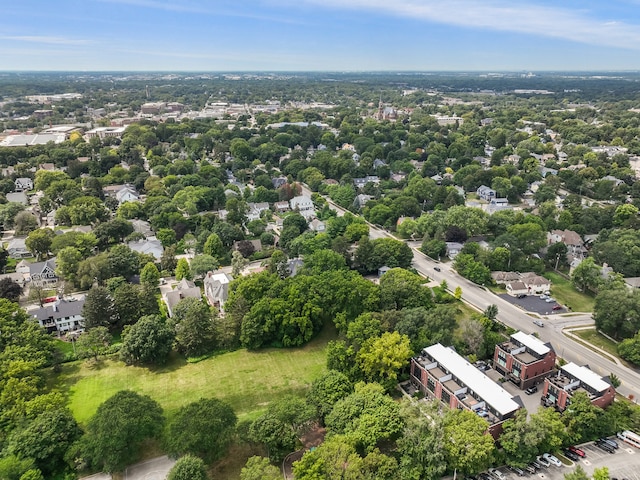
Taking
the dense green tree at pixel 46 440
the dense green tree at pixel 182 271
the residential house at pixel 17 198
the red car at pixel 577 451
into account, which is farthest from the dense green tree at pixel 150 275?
the residential house at pixel 17 198

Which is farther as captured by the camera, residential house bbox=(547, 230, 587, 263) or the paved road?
residential house bbox=(547, 230, 587, 263)

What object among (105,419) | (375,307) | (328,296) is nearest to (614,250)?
(375,307)

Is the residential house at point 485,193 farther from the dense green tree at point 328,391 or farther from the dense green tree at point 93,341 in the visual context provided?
the dense green tree at point 93,341

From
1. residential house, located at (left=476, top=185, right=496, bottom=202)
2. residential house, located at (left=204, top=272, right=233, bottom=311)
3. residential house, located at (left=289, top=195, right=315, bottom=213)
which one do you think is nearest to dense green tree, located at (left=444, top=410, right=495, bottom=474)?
residential house, located at (left=204, top=272, right=233, bottom=311)

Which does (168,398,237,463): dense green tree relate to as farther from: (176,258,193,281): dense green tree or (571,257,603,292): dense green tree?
(571,257,603,292): dense green tree

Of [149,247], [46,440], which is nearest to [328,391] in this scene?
[46,440]

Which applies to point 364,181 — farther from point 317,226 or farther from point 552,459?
point 552,459
